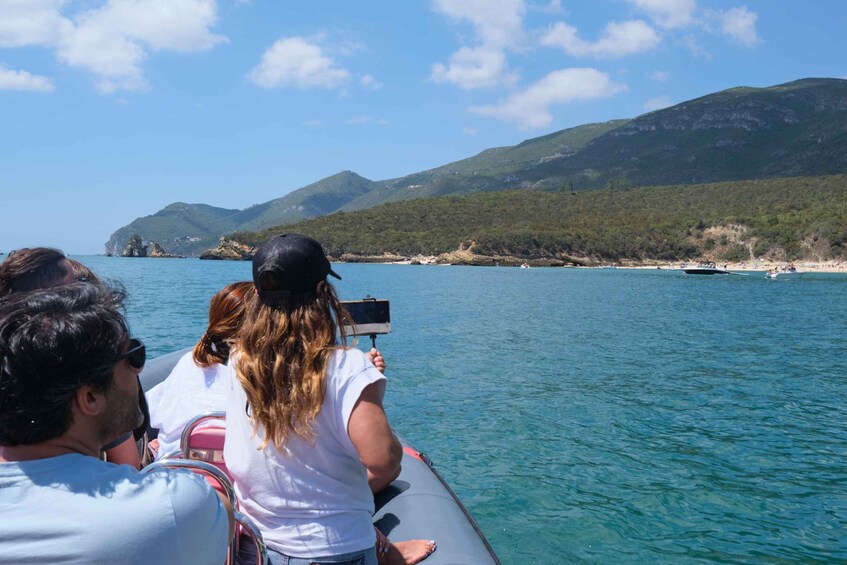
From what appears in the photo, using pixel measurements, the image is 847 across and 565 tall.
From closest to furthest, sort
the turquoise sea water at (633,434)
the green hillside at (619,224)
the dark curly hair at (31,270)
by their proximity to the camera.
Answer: the dark curly hair at (31,270)
the turquoise sea water at (633,434)
the green hillside at (619,224)

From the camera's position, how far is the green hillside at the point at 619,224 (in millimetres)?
80688

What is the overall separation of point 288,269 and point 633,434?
25.9ft

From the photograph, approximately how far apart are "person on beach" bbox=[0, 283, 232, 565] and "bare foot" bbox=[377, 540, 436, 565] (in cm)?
136

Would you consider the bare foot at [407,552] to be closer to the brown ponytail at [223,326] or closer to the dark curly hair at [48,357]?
the brown ponytail at [223,326]

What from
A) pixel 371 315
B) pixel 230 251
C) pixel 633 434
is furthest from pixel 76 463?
pixel 230 251

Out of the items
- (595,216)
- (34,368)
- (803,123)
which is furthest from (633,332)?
(803,123)

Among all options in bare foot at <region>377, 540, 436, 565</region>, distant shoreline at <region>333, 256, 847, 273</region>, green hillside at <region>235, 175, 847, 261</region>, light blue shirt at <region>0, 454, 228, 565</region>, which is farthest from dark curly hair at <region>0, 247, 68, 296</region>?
green hillside at <region>235, 175, 847, 261</region>

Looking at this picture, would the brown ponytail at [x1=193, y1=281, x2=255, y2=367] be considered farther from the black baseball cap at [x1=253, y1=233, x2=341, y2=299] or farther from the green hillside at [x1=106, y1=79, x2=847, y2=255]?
the green hillside at [x1=106, y1=79, x2=847, y2=255]

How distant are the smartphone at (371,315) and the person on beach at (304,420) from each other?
1.37 metres

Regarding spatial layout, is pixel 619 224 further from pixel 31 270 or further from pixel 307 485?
pixel 307 485

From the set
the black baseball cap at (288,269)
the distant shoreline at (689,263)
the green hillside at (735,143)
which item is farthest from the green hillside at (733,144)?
the black baseball cap at (288,269)

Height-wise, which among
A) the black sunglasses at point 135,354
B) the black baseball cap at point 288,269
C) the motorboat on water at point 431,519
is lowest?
the motorboat on water at point 431,519

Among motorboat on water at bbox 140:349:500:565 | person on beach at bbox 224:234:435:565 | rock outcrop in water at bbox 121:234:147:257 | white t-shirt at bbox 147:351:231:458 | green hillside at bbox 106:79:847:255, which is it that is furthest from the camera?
rock outcrop in water at bbox 121:234:147:257

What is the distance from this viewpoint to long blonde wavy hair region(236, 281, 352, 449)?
6.93ft
